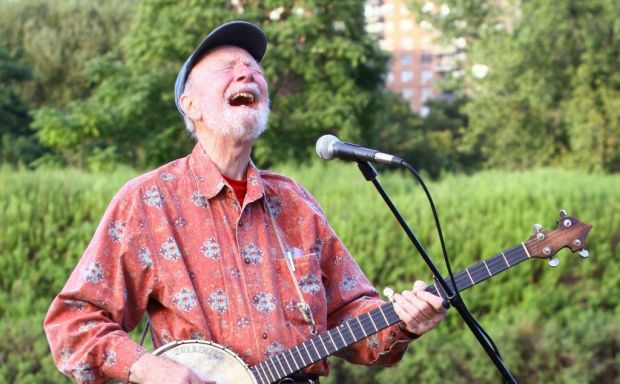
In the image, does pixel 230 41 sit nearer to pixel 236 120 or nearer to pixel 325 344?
pixel 236 120

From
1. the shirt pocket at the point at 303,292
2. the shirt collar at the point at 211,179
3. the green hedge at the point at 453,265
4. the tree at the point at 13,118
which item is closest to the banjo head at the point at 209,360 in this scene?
the shirt pocket at the point at 303,292

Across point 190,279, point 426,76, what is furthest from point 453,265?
point 426,76

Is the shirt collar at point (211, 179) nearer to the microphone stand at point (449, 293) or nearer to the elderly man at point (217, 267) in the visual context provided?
the elderly man at point (217, 267)

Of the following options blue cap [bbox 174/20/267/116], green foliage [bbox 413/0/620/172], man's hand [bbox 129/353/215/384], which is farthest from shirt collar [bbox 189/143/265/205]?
green foliage [bbox 413/0/620/172]

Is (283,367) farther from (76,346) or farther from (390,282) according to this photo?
(390,282)

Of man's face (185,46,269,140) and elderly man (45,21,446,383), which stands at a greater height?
man's face (185,46,269,140)

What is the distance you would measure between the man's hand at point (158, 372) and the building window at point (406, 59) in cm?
10767

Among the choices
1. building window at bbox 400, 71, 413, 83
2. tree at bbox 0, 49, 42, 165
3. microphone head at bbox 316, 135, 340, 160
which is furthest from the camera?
building window at bbox 400, 71, 413, 83

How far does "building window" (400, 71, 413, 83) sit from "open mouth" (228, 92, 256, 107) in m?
108

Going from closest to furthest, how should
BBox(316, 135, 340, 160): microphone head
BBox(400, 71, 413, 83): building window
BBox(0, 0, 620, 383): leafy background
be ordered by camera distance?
BBox(316, 135, 340, 160): microphone head → BBox(0, 0, 620, 383): leafy background → BBox(400, 71, 413, 83): building window

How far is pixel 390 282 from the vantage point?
A: 327 inches

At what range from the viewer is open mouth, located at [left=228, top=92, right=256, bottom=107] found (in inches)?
135

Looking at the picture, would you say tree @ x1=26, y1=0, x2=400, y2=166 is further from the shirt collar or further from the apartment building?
the apartment building

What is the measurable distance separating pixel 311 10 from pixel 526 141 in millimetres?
10693
